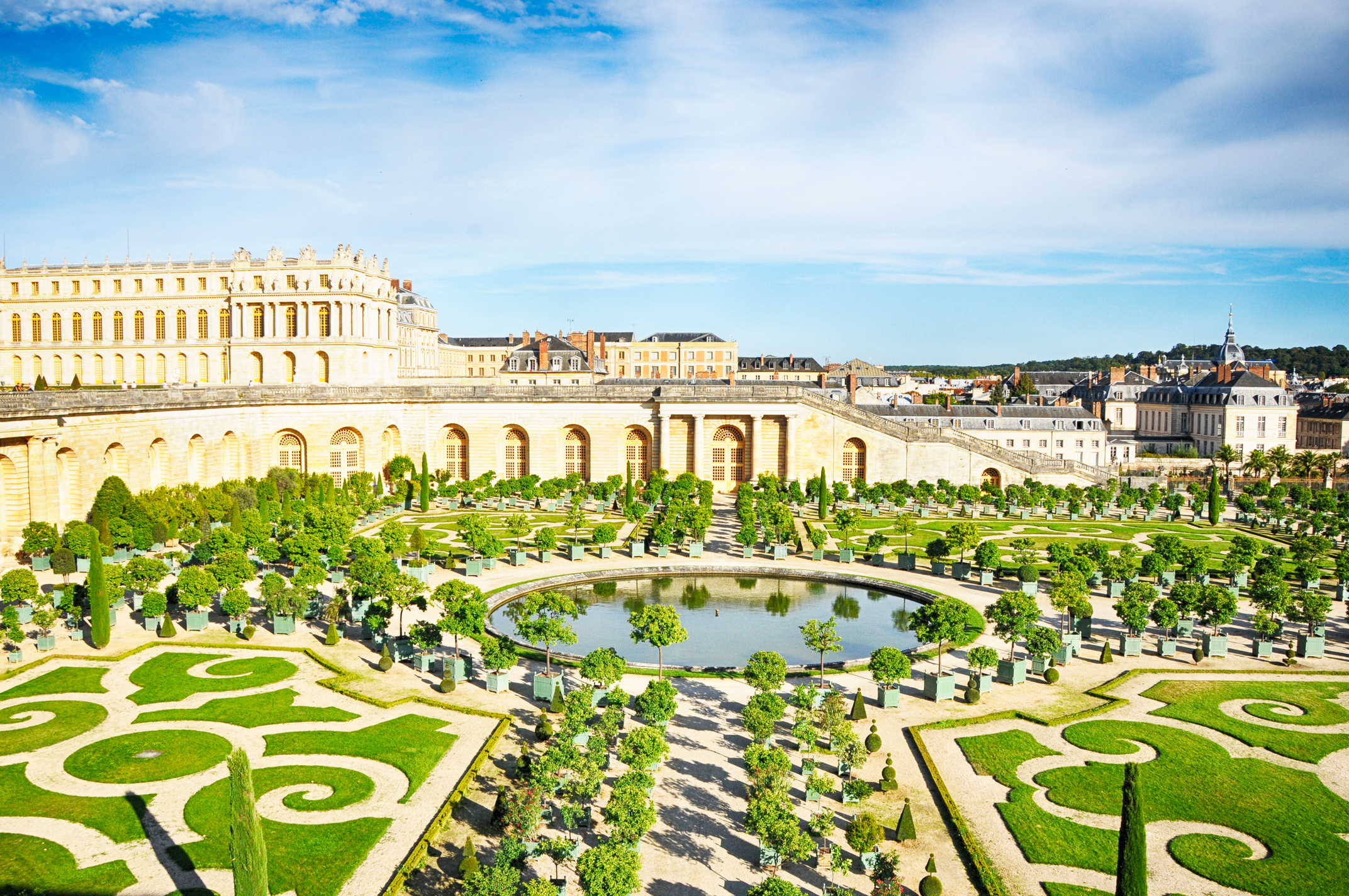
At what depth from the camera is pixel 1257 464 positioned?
7425 cm

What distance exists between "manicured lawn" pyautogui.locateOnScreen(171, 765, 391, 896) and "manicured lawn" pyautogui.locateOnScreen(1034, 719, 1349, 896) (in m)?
14.2

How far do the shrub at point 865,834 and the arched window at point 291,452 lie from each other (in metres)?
48.9

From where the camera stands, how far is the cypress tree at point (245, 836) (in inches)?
550

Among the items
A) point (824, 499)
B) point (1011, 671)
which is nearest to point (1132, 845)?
point (1011, 671)

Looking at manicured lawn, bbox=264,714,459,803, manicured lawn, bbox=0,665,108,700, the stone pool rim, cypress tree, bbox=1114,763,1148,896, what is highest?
cypress tree, bbox=1114,763,1148,896

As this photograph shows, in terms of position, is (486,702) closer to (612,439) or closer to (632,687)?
(632,687)

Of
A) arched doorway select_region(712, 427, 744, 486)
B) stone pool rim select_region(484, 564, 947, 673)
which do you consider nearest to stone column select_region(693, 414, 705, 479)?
arched doorway select_region(712, 427, 744, 486)

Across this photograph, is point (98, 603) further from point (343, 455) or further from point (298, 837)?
point (343, 455)

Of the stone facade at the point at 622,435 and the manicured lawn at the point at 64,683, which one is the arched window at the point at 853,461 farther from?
the manicured lawn at the point at 64,683

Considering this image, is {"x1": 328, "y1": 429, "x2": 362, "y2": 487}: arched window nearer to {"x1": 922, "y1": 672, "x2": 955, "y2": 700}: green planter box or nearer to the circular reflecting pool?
the circular reflecting pool

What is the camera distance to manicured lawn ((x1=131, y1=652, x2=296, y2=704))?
Result: 25.4 m

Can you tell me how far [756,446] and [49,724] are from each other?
4449 cm

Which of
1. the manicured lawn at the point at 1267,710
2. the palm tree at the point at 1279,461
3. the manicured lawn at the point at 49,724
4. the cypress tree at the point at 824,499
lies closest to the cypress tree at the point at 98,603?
the manicured lawn at the point at 49,724

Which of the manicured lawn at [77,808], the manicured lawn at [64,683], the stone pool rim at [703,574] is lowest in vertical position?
the manicured lawn at [77,808]
